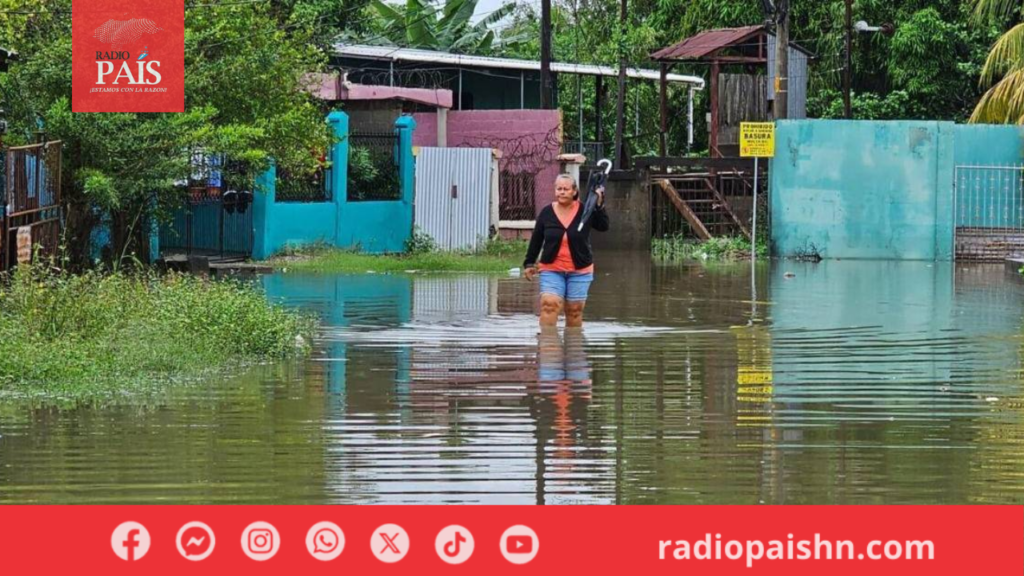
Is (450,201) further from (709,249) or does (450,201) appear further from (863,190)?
(863,190)

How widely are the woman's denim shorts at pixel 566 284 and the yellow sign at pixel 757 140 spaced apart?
45.0ft

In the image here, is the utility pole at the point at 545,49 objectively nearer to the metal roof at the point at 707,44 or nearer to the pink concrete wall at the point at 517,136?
the pink concrete wall at the point at 517,136

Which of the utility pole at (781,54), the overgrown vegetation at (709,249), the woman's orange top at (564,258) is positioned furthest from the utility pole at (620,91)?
the woman's orange top at (564,258)

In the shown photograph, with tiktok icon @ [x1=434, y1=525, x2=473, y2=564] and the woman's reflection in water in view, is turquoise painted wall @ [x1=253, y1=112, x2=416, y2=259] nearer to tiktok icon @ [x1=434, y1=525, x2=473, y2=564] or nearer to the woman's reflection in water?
the woman's reflection in water

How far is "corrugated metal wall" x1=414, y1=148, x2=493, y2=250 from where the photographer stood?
29000 millimetres

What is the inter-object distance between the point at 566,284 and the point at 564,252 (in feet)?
1.31

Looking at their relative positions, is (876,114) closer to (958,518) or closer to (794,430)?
(794,430)

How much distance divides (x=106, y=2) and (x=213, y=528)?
46.0ft

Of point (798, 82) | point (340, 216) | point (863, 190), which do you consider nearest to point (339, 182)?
point (340, 216)

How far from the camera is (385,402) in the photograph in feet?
A: 36.0

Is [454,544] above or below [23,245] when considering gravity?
below

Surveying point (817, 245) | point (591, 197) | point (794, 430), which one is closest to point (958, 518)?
point (794, 430)

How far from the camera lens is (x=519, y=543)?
6809 millimetres

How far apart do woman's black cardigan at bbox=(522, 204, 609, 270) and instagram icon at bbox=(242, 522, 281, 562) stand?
8.18 metres
